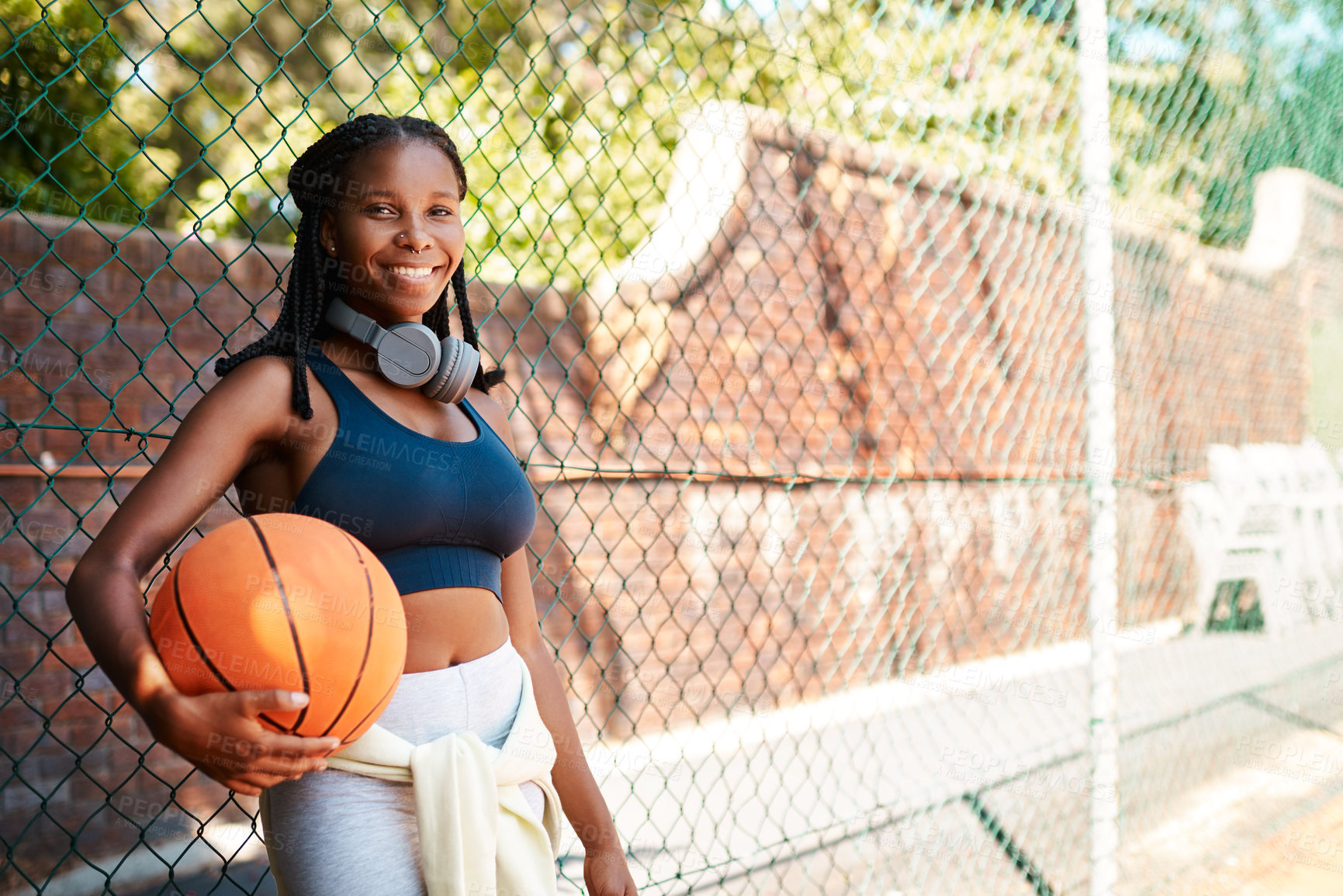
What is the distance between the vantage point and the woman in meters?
1.15

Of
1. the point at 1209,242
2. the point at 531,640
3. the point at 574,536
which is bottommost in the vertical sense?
the point at 574,536

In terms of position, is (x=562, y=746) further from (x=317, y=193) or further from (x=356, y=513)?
(x=317, y=193)

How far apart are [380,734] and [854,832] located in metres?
2.83

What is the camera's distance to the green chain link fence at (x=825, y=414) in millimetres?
3293

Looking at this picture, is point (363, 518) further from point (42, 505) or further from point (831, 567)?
point (831, 567)

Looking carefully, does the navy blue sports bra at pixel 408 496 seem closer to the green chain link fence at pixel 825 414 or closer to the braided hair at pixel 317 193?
the braided hair at pixel 317 193

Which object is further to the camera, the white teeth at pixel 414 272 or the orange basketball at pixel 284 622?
the white teeth at pixel 414 272

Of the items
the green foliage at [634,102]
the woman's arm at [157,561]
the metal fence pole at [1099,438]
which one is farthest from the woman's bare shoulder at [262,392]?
the metal fence pole at [1099,438]

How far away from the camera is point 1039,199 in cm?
575

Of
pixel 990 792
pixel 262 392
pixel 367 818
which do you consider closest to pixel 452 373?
pixel 262 392

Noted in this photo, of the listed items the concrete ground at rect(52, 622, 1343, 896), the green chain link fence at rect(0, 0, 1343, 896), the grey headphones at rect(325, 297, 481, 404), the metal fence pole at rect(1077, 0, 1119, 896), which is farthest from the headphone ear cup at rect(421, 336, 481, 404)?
the metal fence pole at rect(1077, 0, 1119, 896)

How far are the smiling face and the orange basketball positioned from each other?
499 mm

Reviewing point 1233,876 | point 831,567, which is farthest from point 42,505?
point 1233,876

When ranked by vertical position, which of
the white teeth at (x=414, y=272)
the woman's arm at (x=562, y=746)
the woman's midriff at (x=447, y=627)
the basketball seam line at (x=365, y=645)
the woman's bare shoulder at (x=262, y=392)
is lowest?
the woman's arm at (x=562, y=746)
